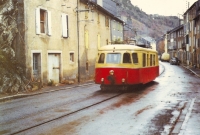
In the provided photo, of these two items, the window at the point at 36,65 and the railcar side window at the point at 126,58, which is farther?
the window at the point at 36,65

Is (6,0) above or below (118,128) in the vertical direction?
above

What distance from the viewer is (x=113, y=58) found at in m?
18.5

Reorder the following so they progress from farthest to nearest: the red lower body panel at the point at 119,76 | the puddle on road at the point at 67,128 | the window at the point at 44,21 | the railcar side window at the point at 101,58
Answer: the window at the point at 44,21, the railcar side window at the point at 101,58, the red lower body panel at the point at 119,76, the puddle on road at the point at 67,128

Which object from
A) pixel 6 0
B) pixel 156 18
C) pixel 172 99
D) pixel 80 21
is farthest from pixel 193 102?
pixel 156 18

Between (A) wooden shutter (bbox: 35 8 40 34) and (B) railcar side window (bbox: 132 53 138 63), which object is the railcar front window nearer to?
(B) railcar side window (bbox: 132 53 138 63)

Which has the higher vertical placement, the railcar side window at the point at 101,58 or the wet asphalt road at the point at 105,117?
the railcar side window at the point at 101,58

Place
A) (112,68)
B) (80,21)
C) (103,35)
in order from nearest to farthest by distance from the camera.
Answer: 1. (112,68)
2. (80,21)
3. (103,35)

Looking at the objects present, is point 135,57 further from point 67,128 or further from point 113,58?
point 67,128

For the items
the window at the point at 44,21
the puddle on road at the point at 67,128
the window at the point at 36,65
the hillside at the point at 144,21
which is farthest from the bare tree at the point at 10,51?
the hillside at the point at 144,21

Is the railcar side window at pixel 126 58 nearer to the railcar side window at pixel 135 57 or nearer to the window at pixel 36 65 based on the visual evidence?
the railcar side window at pixel 135 57

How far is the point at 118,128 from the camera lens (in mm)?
8945

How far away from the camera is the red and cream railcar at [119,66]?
1797 cm

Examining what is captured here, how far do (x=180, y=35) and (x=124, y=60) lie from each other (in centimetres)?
6645

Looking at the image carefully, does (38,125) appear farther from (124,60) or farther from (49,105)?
(124,60)
